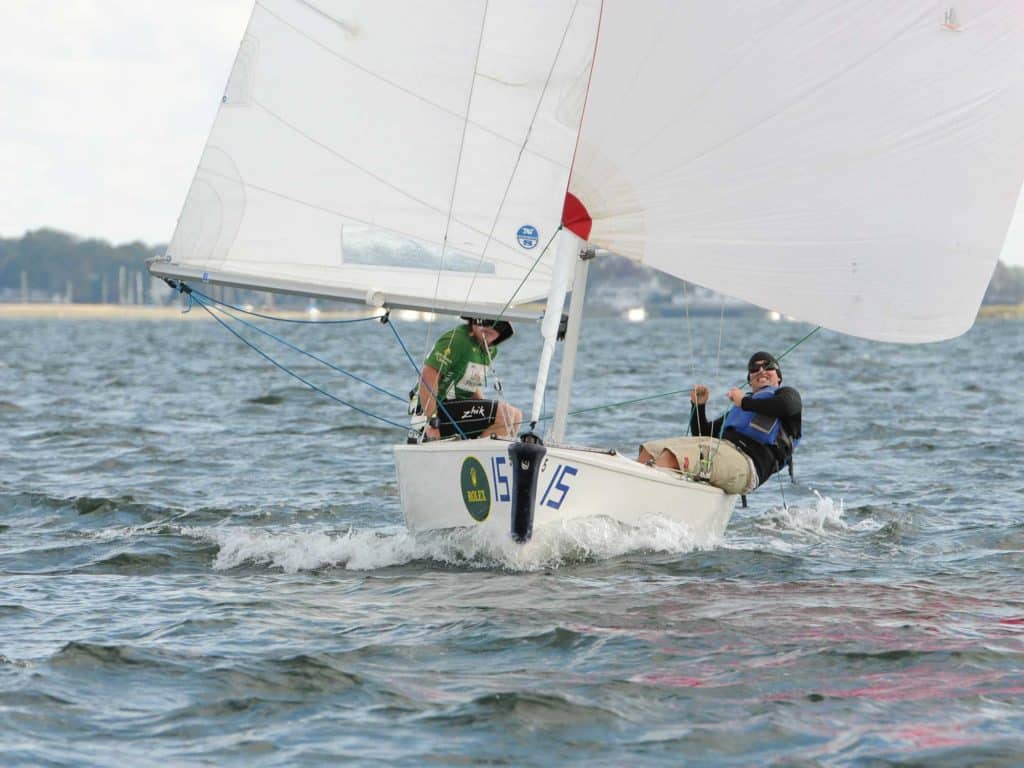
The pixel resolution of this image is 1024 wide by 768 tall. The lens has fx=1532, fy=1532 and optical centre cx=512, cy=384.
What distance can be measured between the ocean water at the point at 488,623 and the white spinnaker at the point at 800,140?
1.52 meters

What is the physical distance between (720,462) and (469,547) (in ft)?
5.00

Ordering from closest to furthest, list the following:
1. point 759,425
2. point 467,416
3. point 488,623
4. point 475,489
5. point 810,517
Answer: point 488,623 < point 475,489 < point 759,425 < point 467,416 < point 810,517

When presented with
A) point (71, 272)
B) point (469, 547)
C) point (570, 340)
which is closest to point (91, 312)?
point (71, 272)

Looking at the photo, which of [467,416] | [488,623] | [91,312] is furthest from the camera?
[91,312]

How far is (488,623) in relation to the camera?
6930 millimetres

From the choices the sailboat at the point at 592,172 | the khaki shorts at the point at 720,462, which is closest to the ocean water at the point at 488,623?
the khaki shorts at the point at 720,462

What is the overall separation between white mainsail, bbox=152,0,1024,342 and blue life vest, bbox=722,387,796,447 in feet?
2.80

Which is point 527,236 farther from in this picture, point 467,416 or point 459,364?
point 467,416

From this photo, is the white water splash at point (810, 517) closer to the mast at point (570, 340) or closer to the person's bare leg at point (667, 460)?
the person's bare leg at point (667, 460)

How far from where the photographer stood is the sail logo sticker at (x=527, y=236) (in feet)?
28.5

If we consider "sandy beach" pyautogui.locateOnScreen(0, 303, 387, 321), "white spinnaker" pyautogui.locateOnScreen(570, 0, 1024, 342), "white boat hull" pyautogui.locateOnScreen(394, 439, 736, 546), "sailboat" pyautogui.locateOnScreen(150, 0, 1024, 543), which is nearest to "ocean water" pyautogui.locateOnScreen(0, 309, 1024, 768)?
"white boat hull" pyautogui.locateOnScreen(394, 439, 736, 546)

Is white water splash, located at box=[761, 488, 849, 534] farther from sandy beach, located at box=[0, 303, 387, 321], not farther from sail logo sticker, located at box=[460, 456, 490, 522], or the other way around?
sandy beach, located at box=[0, 303, 387, 321]

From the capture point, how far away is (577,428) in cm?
1756

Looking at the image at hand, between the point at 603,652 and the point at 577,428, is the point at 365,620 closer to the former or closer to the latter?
the point at 603,652
